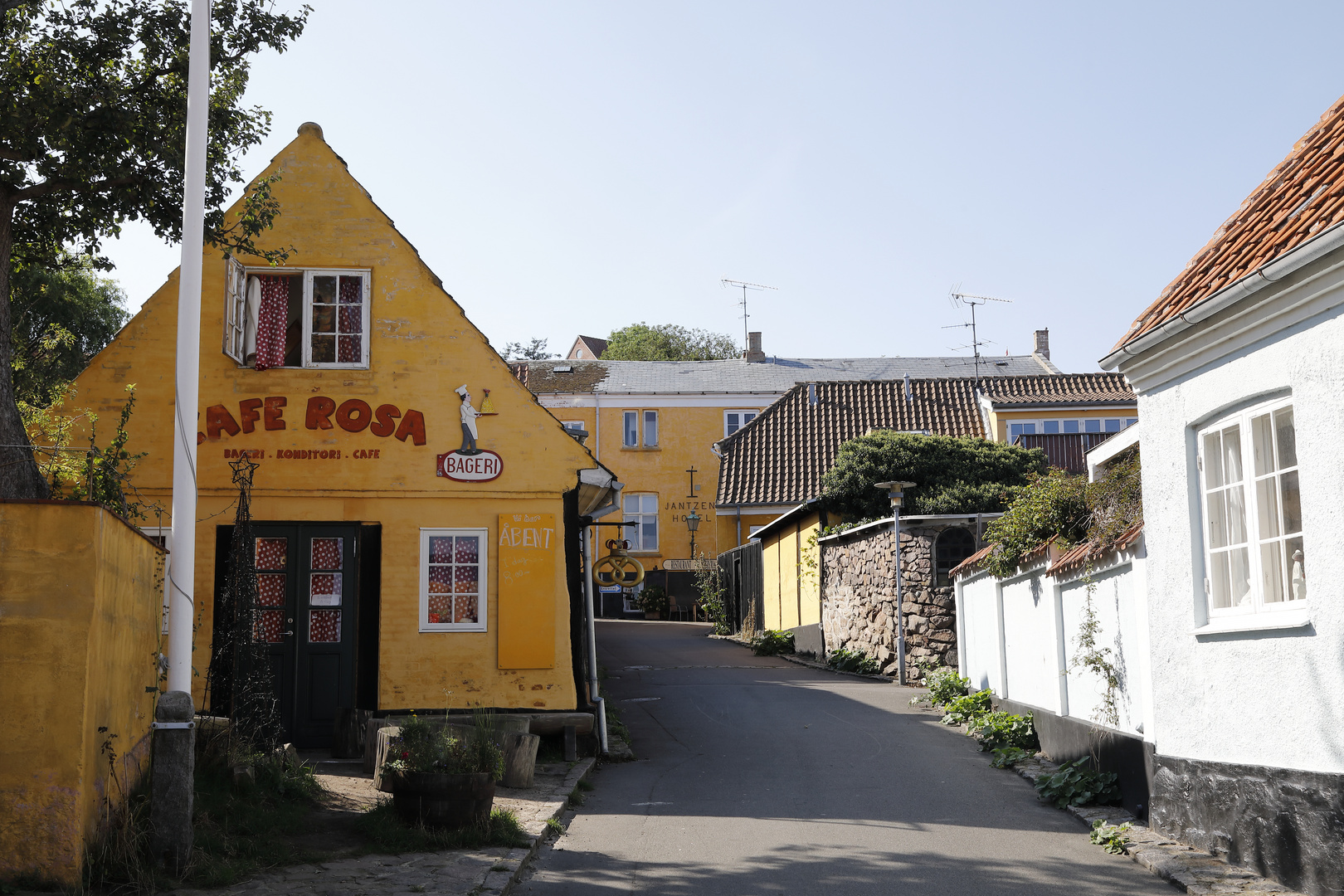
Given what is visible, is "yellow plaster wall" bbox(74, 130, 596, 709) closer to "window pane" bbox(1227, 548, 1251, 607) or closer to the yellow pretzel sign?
the yellow pretzel sign

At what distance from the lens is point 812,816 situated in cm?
941

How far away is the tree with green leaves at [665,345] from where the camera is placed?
65.3 meters

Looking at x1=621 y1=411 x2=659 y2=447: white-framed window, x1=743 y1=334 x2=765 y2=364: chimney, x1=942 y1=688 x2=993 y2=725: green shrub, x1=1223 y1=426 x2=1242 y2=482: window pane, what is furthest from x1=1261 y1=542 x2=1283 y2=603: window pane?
x1=743 y1=334 x2=765 y2=364: chimney

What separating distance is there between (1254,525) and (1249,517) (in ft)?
0.26

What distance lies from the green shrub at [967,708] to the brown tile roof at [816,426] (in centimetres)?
1788

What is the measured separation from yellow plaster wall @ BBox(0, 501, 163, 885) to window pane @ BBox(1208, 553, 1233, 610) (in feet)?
22.9

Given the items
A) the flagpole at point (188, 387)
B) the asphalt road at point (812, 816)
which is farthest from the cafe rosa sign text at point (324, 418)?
the flagpole at point (188, 387)

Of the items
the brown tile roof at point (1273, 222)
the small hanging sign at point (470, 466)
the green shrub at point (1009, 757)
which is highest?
the brown tile roof at point (1273, 222)

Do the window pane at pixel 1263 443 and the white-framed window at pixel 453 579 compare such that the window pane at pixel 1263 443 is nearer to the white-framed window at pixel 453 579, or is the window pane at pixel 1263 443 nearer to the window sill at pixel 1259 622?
the window sill at pixel 1259 622

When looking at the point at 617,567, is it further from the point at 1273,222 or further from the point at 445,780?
the point at 1273,222

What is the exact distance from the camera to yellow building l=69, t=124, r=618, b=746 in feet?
39.6

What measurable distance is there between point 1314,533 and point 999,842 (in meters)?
3.24

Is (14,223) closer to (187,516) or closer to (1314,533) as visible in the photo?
(187,516)

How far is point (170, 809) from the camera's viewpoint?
6.75 m
